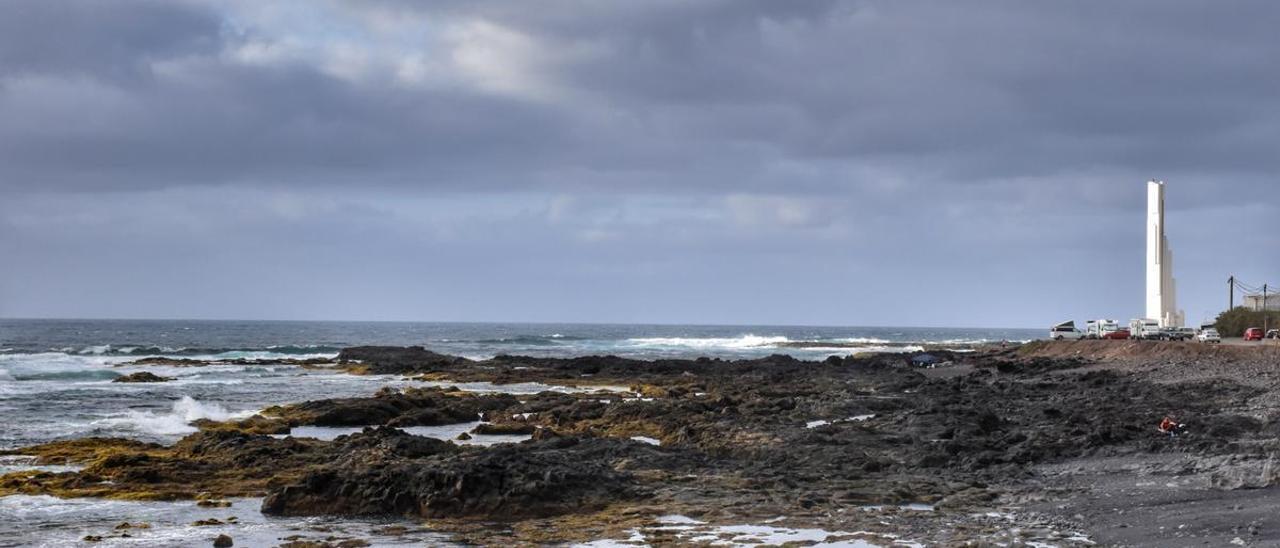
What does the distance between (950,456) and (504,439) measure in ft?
36.2

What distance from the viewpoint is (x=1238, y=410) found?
25641 millimetres

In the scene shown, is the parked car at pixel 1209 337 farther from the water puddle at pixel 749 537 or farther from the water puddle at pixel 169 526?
the water puddle at pixel 169 526

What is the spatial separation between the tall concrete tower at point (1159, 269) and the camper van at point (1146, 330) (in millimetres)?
1820

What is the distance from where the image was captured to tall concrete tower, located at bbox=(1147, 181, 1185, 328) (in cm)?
6322

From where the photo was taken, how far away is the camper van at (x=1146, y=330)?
56028 millimetres

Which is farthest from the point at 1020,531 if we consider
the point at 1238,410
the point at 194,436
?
the point at 194,436

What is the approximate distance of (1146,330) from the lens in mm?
57188

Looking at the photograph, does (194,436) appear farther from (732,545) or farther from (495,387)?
(495,387)

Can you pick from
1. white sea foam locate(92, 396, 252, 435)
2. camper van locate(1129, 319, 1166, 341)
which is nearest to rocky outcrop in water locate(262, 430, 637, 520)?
white sea foam locate(92, 396, 252, 435)

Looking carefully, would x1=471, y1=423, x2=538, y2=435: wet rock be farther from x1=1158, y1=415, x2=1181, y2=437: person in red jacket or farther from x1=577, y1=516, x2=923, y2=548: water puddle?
x1=1158, y1=415, x2=1181, y2=437: person in red jacket

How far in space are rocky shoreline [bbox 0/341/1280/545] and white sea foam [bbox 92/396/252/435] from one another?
1105mm

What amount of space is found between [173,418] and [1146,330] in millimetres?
46902

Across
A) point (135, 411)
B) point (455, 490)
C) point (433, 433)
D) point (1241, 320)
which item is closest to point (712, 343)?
point (1241, 320)

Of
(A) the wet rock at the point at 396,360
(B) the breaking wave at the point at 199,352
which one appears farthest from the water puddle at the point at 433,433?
(B) the breaking wave at the point at 199,352
